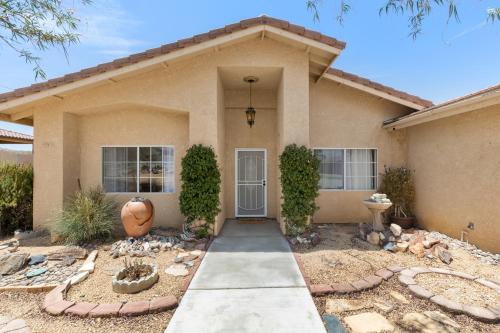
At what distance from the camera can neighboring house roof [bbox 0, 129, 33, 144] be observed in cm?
1482

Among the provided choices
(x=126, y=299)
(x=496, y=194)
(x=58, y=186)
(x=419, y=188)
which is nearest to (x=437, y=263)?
(x=496, y=194)

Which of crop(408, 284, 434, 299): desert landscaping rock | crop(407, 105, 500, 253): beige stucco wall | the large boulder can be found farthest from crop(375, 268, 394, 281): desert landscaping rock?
the large boulder

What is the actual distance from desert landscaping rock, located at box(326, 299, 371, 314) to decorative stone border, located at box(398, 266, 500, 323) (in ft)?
3.94

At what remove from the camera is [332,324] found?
388cm

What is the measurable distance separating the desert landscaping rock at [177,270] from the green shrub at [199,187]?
1949 millimetres

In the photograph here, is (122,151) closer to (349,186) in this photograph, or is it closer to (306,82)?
(306,82)

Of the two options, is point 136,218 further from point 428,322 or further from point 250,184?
point 428,322

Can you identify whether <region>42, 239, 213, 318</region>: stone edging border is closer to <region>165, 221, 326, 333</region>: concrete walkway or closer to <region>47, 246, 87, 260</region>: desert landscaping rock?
<region>165, 221, 326, 333</region>: concrete walkway

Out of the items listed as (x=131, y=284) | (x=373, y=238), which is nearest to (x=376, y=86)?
(x=373, y=238)

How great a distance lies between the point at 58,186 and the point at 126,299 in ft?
19.5

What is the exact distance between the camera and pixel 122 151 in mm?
9430

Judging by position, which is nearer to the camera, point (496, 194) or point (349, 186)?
point (496, 194)

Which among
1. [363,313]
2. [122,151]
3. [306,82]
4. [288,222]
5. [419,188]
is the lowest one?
[363,313]

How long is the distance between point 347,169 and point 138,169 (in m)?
8.17
